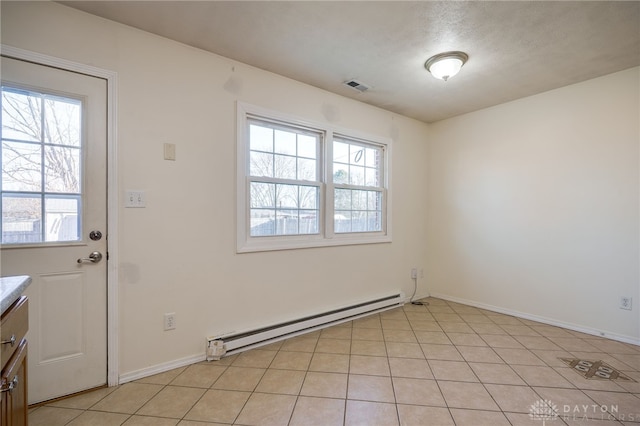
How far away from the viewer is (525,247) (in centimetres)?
321

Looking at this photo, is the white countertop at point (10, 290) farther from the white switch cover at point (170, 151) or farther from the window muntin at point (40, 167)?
the white switch cover at point (170, 151)

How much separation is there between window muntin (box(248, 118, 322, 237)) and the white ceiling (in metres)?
0.57

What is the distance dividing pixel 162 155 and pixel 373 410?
2236mm

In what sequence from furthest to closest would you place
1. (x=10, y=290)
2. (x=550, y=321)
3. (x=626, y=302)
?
(x=550, y=321) < (x=626, y=302) < (x=10, y=290)

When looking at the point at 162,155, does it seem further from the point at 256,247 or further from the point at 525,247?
the point at 525,247

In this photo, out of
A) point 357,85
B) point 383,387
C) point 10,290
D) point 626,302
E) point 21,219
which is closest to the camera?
point 10,290

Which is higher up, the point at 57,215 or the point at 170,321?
the point at 57,215

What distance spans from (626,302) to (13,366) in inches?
166

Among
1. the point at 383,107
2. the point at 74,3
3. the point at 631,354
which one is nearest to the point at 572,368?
the point at 631,354

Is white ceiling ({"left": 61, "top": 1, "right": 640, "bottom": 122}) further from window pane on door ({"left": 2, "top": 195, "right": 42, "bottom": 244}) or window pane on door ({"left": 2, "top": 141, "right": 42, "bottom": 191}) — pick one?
→ window pane on door ({"left": 2, "top": 195, "right": 42, "bottom": 244})

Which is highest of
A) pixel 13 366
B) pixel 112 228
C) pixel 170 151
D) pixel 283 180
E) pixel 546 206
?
pixel 170 151

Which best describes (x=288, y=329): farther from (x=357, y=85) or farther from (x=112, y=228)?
(x=357, y=85)

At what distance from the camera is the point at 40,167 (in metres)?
1.73

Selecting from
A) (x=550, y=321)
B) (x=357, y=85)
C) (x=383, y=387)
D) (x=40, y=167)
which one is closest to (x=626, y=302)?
(x=550, y=321)
